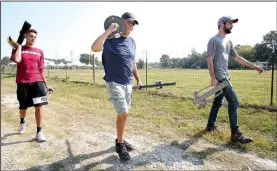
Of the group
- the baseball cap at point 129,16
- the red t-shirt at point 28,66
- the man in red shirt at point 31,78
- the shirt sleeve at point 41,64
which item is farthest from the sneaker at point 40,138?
the baseball cap at point 129,16

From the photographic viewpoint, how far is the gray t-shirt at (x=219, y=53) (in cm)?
444

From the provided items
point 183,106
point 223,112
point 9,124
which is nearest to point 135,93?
point 183,106

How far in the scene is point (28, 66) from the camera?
4.66m

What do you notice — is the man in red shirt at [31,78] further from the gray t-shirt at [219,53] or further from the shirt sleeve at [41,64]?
the gray t-shirt at [219,53]

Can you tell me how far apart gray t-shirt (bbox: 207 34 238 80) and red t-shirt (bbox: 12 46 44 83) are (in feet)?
9.81

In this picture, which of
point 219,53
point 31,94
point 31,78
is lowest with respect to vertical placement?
point 31,94

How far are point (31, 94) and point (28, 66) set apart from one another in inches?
19.5

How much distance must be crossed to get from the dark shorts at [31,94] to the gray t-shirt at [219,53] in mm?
2975

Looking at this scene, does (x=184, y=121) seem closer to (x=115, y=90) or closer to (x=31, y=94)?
(x=115, y=90)

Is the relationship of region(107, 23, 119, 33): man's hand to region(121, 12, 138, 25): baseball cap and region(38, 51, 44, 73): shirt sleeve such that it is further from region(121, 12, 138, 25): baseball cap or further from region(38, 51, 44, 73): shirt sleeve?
region(38, 51, 44, 73): shirt sleeve

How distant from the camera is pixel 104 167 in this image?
3555 mm

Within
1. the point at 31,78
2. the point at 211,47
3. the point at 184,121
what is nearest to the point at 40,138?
the point at 31,78

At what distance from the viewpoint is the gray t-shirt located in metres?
4.44

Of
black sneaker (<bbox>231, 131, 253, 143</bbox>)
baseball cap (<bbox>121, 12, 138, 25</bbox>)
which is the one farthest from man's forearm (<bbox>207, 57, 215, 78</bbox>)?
baseball cap (<bbox>121, 12, 138, 25</bbox>)
